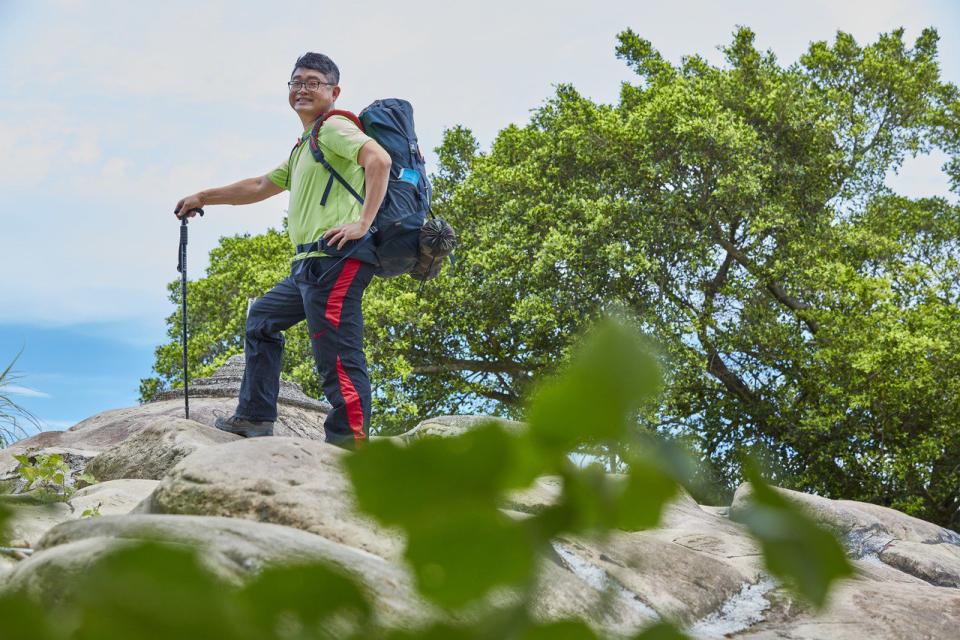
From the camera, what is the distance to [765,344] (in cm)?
1284

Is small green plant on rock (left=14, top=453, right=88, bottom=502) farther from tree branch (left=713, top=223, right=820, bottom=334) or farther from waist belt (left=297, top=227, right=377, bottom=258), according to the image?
tree branch (left=713, top=223, right=820, bottom=334)

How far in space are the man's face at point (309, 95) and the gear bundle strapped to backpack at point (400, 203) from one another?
13cm

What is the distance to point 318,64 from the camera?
4949 mm

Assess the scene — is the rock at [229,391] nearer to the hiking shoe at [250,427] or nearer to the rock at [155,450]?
the rock at [155,450]

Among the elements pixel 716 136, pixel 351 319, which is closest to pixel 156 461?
pixel 351 319

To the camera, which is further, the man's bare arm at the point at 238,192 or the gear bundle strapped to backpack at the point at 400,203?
the man's bare arm at the point at 238,192

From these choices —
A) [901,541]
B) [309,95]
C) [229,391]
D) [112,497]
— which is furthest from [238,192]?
[901,541]

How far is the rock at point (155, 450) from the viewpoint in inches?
191

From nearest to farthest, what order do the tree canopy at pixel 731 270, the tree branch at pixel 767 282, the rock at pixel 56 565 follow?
the rock at pixel 56 565 → the tree canopy at pixel 731 270 → the tree branch at pixel 767 282

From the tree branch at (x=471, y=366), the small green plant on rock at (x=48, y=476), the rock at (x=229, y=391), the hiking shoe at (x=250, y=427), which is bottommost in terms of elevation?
the small green plant on rock at (x=48, y=476)

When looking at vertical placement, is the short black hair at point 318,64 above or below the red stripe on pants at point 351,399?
above

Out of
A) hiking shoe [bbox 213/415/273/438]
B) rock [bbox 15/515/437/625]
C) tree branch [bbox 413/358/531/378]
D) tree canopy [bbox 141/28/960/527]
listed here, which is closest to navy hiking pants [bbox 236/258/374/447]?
hiking shoe [bbox 213/415/273/438]

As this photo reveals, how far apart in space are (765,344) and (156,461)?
9647 millimetres

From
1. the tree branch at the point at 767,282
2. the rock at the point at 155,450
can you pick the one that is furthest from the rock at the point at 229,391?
the tree branch at the point at 767,282
